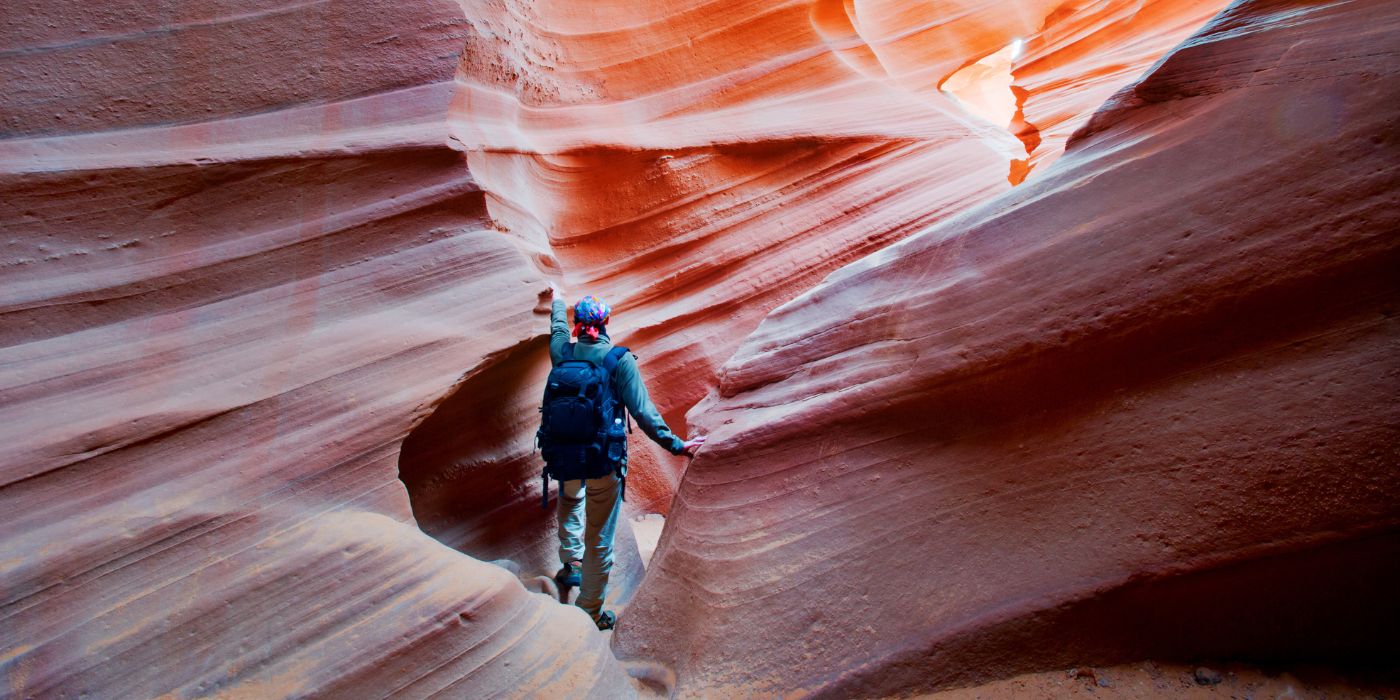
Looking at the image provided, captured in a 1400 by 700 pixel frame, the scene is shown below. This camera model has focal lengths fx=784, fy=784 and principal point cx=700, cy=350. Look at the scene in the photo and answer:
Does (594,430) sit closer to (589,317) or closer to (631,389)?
(631,389)

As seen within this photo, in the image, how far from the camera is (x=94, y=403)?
3.18 meters

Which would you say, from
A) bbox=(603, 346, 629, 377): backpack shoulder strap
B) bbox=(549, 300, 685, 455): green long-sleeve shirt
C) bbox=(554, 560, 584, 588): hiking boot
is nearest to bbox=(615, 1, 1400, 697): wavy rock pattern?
bbox=(549, 300, 685, 455): green long-sleeve shirt

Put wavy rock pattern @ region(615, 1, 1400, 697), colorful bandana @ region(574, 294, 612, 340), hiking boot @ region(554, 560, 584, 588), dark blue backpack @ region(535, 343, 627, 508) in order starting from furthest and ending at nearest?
hiking boot @ region(554, 560, 584, 588)
colorful bandana @ region(574, 294, 612, 340)
dark blue backpack @ region(535, 343, 627, 508)
wavy rock pattern @ region(615, 1, 1400, 697)

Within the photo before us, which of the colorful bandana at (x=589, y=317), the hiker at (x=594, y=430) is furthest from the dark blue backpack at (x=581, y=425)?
the colorful bandana at (x=589, y=317)

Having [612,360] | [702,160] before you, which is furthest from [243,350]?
[702,160]

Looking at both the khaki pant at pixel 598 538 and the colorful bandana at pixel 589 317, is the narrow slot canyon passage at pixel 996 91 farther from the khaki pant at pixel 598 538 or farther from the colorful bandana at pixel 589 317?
the khaki pant at pixel 598 538

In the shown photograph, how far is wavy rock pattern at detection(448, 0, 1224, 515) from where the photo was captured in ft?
17.8

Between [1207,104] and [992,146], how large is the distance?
3.79 m

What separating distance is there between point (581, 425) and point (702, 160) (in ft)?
9.35

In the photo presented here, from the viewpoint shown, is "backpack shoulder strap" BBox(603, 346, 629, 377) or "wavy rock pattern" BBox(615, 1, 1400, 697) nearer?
"wavy rock pattern" BBox(615, 1, 1400, 697)

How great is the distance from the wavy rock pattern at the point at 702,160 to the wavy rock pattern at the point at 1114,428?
228 centimetres

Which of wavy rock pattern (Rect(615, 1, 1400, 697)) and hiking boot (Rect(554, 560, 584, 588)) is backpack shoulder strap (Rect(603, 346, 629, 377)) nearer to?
wavy rock pattern (Rect(615, 1, 1400, 697))

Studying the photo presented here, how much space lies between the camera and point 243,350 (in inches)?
137

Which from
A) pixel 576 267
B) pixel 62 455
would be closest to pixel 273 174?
pixel 62 455
